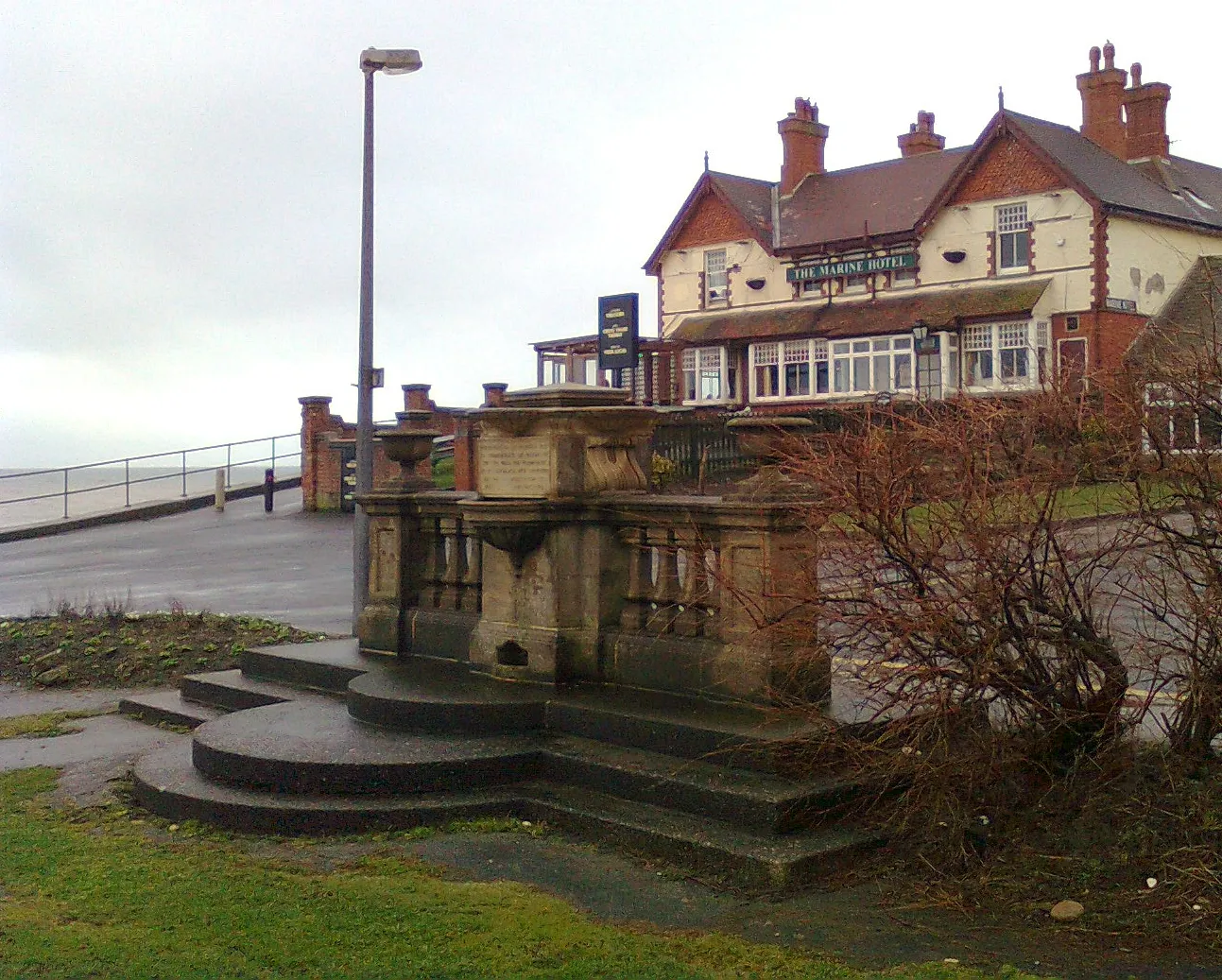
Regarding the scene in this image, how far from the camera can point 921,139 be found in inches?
1945

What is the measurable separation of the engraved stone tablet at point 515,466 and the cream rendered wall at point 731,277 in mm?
37688

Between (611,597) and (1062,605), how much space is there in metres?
3.59

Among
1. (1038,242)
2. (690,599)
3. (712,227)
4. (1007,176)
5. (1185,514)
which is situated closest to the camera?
(1185,514)

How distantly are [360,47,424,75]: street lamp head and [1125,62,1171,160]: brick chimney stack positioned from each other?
118 ft

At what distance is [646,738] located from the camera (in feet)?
25.2

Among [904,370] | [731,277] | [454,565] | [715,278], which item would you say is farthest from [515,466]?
[715,278]

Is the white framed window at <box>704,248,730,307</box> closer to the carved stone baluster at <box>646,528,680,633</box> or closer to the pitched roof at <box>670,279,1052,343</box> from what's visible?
the pitched roof at <box>670,279,1052,343</box>

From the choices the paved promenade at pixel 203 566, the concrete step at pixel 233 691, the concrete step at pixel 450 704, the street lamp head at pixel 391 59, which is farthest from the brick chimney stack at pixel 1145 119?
the concrete step at pixel 450 704

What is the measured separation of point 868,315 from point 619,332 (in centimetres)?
1457

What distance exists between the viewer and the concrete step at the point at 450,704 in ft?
27.3

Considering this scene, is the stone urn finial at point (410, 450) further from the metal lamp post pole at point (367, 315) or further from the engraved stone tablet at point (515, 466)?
the metal lamp post pole at point (367, 315)

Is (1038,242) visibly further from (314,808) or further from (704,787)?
(314,808)

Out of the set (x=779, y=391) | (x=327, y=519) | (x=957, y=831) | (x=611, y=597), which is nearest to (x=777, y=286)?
(x=779, y=391)

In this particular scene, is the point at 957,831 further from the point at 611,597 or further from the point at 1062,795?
the point at 611,597
